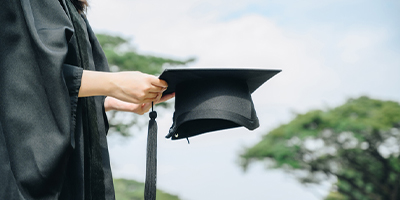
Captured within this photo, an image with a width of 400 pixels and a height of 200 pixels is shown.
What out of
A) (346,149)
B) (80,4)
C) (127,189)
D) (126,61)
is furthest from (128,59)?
(80,4)

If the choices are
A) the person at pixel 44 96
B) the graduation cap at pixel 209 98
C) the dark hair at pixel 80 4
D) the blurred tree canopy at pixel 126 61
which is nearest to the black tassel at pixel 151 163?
the graduation cap at pixel 209 98

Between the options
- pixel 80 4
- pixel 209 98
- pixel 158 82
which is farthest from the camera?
pixel 80 4

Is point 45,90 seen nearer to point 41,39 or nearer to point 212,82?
point 41,39

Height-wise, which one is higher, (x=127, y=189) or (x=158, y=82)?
(x=158, y=82)

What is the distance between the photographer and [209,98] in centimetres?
113

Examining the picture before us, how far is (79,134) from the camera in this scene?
0.98 meters

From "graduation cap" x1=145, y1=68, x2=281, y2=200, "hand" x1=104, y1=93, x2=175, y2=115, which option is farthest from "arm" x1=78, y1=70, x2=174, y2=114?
"hand" x1=104, y1=93, x2=175, y2=115

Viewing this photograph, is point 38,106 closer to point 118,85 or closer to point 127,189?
point 118,85

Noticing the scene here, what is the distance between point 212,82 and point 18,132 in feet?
1.86

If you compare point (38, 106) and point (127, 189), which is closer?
point (38, 106)

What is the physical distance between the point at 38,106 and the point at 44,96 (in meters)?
0.03

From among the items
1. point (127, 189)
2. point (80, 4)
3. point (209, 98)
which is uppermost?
point (80, 4)

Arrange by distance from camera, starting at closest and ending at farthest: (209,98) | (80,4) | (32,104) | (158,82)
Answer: (32,104)
(158,82)
(209,98)
(80,4)

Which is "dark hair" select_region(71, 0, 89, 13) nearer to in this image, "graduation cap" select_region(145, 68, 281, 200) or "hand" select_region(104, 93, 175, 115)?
"hand" select_region(104, 93, 175, 115)
